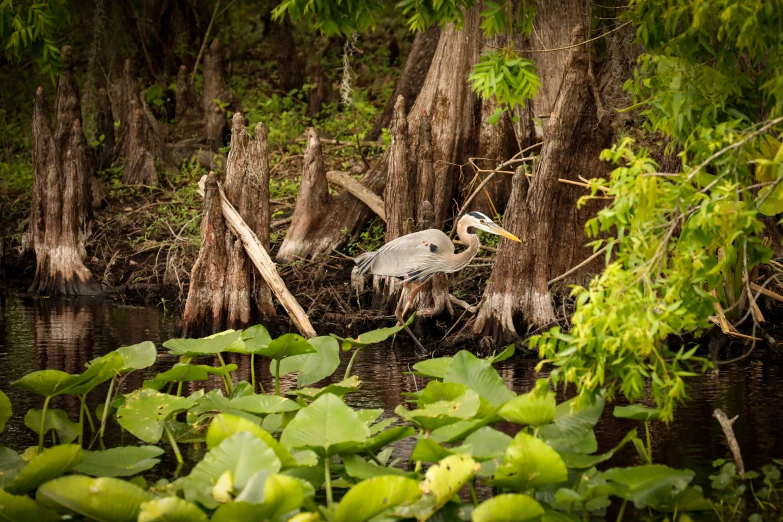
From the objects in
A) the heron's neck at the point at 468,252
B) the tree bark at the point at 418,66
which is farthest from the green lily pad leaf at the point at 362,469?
the tree bark at the point at 418,66

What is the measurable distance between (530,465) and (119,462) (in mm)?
2120

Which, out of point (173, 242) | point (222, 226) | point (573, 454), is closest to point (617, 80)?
point (222, 226)

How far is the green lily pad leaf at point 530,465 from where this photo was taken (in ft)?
15.0

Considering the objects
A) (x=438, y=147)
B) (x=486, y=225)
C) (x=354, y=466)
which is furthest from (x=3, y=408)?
(x=438, y=147)

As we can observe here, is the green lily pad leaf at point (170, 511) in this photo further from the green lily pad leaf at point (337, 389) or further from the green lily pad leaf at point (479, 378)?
the green lily pad leaf at point (337, 389)

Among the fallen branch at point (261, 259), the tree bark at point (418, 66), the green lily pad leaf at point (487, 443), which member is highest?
the tree bark at point (418, 66)

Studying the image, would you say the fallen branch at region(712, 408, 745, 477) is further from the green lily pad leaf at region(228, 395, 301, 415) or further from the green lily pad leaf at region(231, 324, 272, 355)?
the green lily pad leaf at region(231, 324, 272, 355)

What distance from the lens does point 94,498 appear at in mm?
4352

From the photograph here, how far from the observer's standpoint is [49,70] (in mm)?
12258

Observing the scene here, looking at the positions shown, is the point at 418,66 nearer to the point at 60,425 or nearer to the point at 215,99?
the point at 215,99

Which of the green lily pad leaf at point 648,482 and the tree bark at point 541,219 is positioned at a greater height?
the tree bark at point 541,219

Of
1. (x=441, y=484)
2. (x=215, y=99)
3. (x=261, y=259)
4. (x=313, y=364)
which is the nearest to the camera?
(x=441, y=484)

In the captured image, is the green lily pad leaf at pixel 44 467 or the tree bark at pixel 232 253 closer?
the green lily pad leaf at pixel 44 467

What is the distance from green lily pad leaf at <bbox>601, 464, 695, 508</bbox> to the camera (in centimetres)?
475
